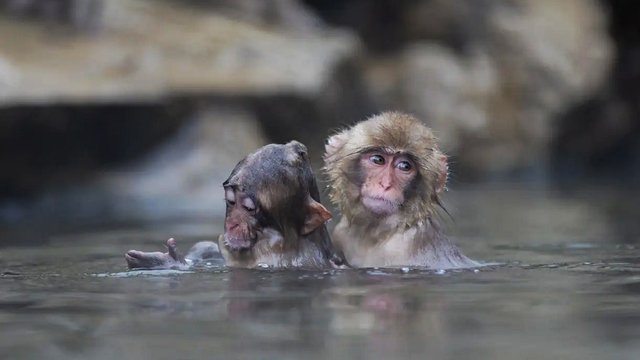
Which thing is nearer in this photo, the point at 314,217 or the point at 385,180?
the point at 314,217

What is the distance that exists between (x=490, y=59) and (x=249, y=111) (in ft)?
14.5

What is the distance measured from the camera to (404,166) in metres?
4.79

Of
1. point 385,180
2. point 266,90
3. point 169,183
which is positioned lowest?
point 385,180

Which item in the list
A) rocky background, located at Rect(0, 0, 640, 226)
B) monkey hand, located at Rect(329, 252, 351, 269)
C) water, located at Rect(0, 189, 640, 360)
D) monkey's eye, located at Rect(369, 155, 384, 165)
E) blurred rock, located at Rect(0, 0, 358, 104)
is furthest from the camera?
rocky background, located at Rect(0, 0, 640, 226)

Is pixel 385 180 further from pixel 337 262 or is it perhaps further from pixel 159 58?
pixel 159 58

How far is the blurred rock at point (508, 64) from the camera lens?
12.7m

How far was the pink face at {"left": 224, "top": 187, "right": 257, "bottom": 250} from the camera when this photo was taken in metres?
4.33

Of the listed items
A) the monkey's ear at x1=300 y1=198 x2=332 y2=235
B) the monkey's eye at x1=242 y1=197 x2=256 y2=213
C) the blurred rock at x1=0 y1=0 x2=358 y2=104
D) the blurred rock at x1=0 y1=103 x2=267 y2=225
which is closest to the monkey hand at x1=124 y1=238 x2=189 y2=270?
the monkey's eye at x1=242 y1=197 x2=256 y2=213

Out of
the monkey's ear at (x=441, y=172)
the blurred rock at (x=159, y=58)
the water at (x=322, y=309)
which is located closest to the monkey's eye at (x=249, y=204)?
the water at (x=322, y=309)

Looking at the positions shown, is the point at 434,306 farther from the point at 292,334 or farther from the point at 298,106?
the point at 298,106

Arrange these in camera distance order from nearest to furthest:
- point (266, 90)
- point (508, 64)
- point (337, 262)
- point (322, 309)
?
point (322, 309), point (337, 262), point (266, 90), point (508, 64)

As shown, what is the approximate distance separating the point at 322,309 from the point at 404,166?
1.66 m

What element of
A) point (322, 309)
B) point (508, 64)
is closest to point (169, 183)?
point (508, 64)

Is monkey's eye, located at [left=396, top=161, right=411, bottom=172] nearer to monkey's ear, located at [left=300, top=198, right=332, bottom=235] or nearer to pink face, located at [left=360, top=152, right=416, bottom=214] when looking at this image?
pink face, located at [left=360, top=152, right=416, bottom=214]
